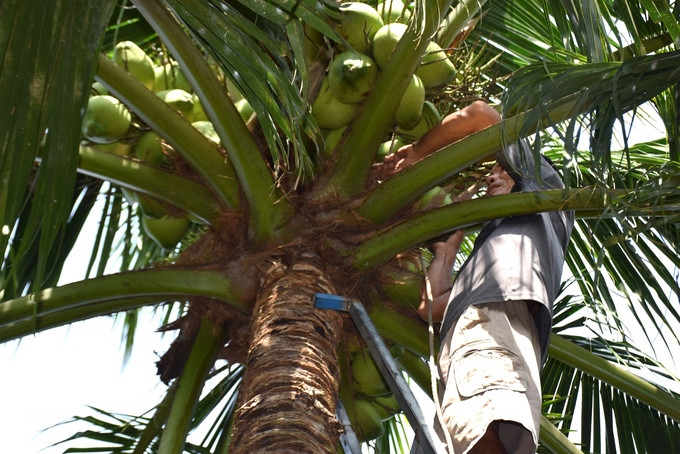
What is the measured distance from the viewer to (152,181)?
2.47m

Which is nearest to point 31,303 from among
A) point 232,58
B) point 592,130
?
point 232,58

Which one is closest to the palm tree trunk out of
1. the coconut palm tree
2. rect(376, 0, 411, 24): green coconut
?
the coconut palm tree

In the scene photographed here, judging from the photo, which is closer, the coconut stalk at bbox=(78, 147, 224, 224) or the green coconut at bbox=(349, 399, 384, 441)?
the coconut stalk at bbox=(78, 147, 224, 224)

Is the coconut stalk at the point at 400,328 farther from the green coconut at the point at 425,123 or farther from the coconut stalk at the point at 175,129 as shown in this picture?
the green coconut at the point at 425,123

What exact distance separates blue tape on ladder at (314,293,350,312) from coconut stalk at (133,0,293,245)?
1.21ft

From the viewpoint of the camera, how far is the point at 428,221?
224 centimetres

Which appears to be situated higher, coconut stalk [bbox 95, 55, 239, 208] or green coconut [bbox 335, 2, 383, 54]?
green coconut [bbox 335, 2, 383, 54]

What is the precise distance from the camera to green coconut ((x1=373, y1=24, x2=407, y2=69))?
2.51 metres

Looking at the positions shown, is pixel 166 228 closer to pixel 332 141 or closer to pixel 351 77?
pixel 332 141

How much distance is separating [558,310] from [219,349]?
160 cm

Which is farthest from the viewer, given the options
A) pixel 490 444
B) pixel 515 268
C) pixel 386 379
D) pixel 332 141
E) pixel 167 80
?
pixel 167 80

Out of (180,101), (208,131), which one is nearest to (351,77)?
(208,131)

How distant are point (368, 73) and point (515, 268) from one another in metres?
0.94

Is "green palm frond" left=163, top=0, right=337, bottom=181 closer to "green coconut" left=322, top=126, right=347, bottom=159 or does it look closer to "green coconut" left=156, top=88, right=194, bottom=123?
"green coconut" left=322, top=126, right=347, bottom=159
